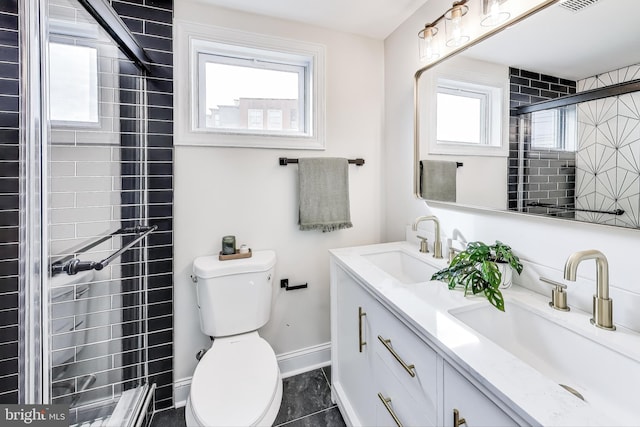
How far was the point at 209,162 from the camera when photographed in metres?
1.58

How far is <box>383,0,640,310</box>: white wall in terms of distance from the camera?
0.85 m

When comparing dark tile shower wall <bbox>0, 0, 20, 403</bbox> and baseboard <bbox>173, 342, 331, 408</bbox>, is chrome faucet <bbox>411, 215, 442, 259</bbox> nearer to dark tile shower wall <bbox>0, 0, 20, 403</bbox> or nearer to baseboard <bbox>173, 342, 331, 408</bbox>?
baseboard <bbox>173, 342, 331, 408</bbox>

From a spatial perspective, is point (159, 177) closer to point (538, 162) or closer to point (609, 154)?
point (538, 162)

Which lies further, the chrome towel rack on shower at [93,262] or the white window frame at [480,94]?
the white window frame at [480,94]

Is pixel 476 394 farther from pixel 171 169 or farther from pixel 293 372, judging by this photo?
pixel 171 169

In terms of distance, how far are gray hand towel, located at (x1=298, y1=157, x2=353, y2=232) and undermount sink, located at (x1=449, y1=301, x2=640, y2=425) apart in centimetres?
98

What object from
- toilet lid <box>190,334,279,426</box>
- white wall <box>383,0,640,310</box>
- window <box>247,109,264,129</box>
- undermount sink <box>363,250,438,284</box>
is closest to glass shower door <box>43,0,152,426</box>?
toilet lid <box>190,334,279,426</box>

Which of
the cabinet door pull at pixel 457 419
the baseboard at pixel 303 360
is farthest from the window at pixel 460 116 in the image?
the baseboard at pixel 303 360

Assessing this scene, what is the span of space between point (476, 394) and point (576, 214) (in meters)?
0.70

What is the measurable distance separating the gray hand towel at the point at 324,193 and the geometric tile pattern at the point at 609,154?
111cm

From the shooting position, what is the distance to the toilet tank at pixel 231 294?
1.44m

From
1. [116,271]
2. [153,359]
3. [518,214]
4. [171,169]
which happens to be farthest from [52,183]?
[518,214]

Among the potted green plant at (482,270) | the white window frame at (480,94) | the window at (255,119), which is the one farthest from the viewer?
the window at (255,119)

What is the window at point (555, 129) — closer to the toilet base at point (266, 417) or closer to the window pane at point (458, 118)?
the window pane at point (458, 118)
